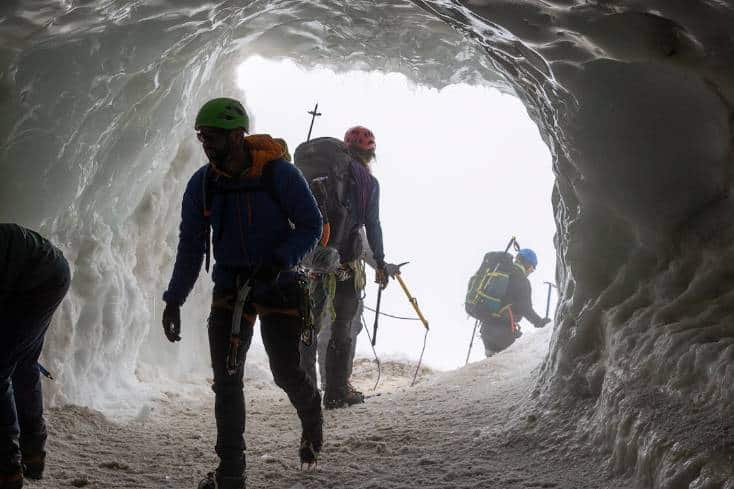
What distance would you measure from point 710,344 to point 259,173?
2222mm

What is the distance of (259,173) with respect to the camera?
3014 mm

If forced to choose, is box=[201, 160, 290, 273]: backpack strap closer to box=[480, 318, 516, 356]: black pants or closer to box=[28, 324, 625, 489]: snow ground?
box=[28, 324, 625, 489]: snow ground

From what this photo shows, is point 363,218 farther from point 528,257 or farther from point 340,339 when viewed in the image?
point 528,257

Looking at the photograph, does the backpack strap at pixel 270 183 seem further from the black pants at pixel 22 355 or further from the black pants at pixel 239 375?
the black pants at pixel 22 355

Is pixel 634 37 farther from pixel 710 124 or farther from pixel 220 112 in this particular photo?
pixel 220 112

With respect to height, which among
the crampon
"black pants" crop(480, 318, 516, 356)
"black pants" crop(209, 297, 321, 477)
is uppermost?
"black pants" crop(480, 318, 516, 356)

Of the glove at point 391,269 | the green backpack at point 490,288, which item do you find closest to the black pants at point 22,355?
the glove at point 391,269

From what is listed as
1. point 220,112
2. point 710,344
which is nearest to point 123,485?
point 220,112

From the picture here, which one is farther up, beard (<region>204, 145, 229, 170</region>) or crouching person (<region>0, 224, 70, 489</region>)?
beard (<region>204, 145, 229, 170</region>)

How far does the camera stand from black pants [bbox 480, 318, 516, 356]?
8475mm

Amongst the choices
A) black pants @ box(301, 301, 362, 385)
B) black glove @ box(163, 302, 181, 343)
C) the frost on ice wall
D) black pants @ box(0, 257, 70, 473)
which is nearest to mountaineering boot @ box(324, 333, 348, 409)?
black pants @ box(301, 301, 362, 385)

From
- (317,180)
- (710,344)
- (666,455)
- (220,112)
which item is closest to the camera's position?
(666,455)

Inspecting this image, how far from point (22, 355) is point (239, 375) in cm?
96

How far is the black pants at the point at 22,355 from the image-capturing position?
256 cm
